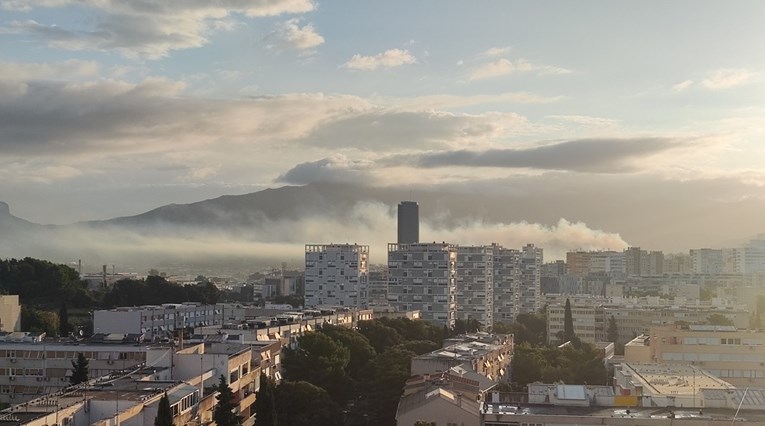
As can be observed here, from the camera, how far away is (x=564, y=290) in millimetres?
142625

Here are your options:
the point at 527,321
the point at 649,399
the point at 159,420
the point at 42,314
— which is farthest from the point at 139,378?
the point at 527,321

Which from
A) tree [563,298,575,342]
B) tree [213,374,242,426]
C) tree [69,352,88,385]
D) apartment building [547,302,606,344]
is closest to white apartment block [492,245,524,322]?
apartment building [547,302,606,344]

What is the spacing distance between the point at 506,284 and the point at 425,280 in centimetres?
1317

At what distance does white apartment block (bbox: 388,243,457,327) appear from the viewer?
72438mm

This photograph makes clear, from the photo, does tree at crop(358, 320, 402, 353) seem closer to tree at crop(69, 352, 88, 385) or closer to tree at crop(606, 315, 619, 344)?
tree at crop(69, 352, 88, 385)

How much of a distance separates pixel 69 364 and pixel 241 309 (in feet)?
92.7

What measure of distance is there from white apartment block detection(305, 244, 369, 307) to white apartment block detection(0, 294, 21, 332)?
34405 mm

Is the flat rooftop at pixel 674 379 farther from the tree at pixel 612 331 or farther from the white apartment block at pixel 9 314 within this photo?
the tree at pixel 612 331

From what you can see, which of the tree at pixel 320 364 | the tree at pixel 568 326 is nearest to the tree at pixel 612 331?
the tree at pixel 568 326

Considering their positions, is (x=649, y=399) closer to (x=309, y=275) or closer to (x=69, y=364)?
(x=69, y=364)

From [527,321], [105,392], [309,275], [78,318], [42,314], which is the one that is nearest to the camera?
[105,392]

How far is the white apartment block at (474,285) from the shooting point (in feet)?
249

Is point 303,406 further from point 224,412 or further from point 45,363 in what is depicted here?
point 45,363

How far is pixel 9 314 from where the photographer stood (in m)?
46.9
